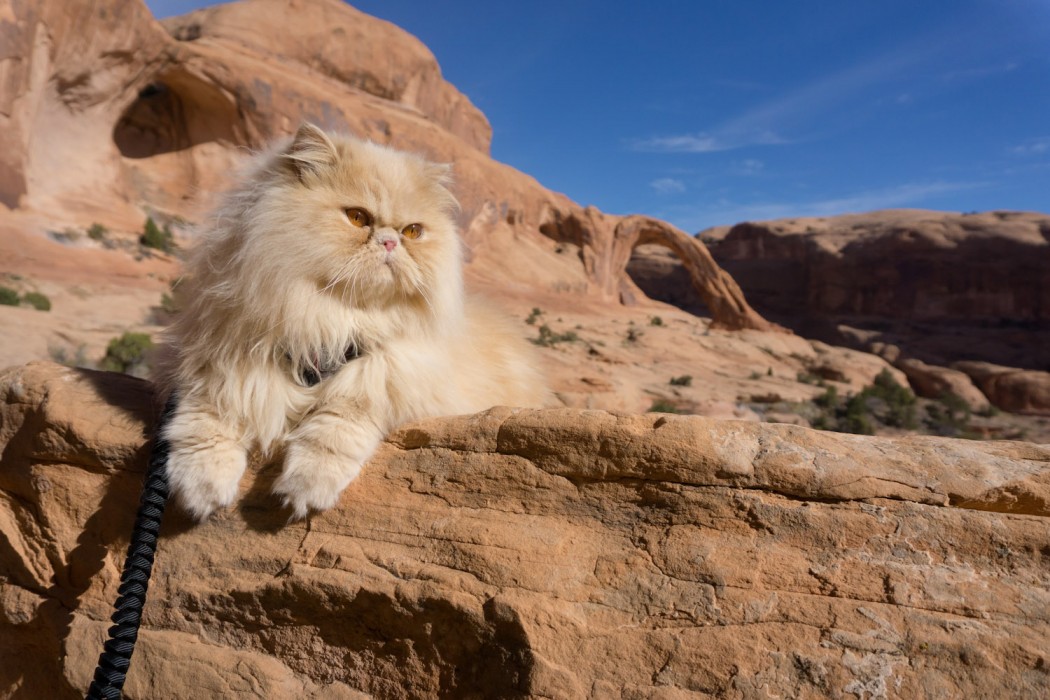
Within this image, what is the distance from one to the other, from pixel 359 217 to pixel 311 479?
85cm

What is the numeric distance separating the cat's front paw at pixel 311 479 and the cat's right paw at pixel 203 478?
6.1 inches

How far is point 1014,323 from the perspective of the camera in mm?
26312

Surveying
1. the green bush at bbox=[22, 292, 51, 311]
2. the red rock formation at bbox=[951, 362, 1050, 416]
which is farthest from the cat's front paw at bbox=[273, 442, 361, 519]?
the red rock formation at bbox=[951, 362, 1050, 416]

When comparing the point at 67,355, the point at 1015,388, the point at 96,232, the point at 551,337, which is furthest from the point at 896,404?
the point at 96,232

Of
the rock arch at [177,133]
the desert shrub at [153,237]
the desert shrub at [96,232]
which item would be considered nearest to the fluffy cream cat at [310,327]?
the desert shrub at [96,232]

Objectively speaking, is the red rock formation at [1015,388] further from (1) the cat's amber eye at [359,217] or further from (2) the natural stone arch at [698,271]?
(1) the cat's amber eye at [359,217]

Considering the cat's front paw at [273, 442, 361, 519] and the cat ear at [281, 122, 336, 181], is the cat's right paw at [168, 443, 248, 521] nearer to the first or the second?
the cat's front paw at [273, 442, 361, 519]

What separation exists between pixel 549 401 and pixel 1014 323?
105 feet

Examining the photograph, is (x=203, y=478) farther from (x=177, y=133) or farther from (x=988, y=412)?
(x=988, y=412)

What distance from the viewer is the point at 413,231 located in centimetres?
203

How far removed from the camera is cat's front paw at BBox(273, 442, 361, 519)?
167 centimetres

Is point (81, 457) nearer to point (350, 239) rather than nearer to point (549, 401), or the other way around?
point (350, 239)

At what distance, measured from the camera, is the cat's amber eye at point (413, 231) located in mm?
2006

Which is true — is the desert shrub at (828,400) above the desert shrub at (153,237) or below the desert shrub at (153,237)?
below
